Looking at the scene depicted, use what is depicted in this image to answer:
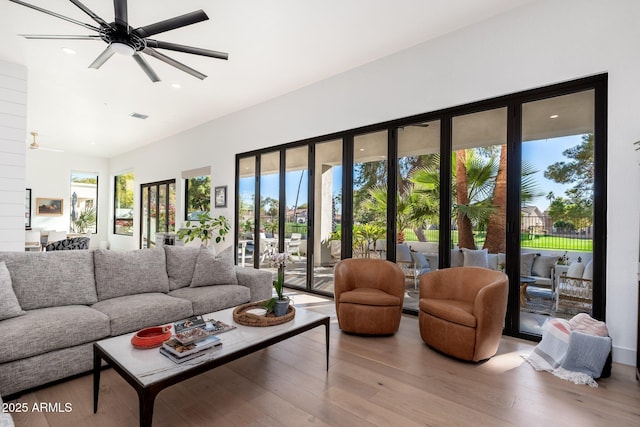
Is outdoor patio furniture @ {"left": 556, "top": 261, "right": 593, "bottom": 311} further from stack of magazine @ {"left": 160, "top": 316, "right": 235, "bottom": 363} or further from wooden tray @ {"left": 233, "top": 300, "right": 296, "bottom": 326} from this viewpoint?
stack of magazine @ {"left": 160, "top": 316, "right": 235, "bottom": 363}

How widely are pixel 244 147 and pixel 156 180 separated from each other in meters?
4.03

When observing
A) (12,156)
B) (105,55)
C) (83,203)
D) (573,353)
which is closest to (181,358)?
(573,353)

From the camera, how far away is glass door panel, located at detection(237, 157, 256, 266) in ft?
20.7

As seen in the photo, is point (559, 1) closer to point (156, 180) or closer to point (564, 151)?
point (564, 151)

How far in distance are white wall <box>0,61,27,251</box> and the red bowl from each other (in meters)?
3.76

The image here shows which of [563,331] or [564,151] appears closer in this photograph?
[563,331]

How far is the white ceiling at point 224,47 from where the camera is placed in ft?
10.6

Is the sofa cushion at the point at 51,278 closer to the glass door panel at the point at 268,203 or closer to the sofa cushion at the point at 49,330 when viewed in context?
the sofa cushion at the point at 49,330

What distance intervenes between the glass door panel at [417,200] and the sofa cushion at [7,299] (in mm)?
3723

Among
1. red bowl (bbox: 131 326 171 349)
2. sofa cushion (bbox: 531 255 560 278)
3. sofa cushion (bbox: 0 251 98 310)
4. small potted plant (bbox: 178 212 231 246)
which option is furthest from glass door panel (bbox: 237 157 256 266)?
sofa cushion (bbox: 531 255 560 278)

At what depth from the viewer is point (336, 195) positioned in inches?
194

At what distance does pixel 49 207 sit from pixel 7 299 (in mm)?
9415

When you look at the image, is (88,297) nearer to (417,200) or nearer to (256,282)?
(256,282)

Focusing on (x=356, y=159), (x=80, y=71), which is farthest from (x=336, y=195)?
(x=80, y=71)
